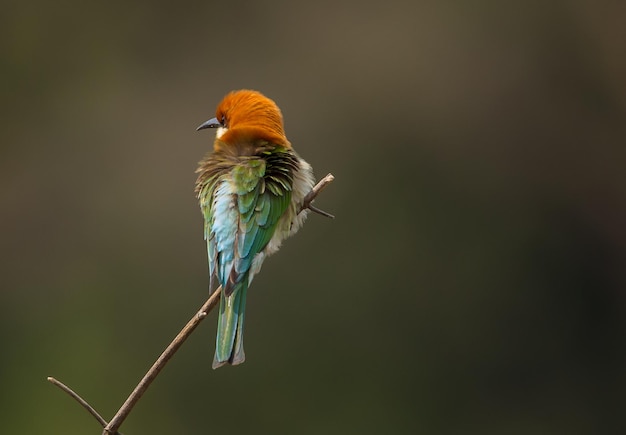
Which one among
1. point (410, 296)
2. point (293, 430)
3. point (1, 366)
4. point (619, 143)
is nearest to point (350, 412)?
point (293, 430)

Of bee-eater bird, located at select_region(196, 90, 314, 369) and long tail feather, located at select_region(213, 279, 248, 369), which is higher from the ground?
bee-eater bird, located at select_region(196, 90, 314, 369)

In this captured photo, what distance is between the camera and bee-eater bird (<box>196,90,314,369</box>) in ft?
6.31

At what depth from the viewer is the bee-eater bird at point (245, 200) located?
6.31 ft

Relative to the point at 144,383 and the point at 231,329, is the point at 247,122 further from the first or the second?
the point at 144,383

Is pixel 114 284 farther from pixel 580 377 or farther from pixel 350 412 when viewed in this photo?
pixel 580 377

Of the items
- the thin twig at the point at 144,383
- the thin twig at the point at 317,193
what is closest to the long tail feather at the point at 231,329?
the thin twig at the point at 317,193

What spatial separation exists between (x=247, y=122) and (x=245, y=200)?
253mm

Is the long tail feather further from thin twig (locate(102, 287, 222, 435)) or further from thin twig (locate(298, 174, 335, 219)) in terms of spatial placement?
thin twig (locate(102, 287, 222, 435))

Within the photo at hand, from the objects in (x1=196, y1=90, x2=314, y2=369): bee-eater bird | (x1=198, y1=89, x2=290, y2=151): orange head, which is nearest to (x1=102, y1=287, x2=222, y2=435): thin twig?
(x1=196, y1=90, x2=314, y2=369): bee-eater bird

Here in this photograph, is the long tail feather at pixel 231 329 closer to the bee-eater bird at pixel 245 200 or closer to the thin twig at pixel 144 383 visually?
the bee-eater bird at pixel 245 200

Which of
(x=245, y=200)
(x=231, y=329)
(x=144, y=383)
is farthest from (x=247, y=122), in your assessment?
(x=144, y=383)

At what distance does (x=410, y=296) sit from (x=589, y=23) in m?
1.62

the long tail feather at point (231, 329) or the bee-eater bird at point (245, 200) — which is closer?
the long tail feather at point (231, 329)

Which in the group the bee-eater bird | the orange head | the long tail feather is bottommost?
the long tail feather
